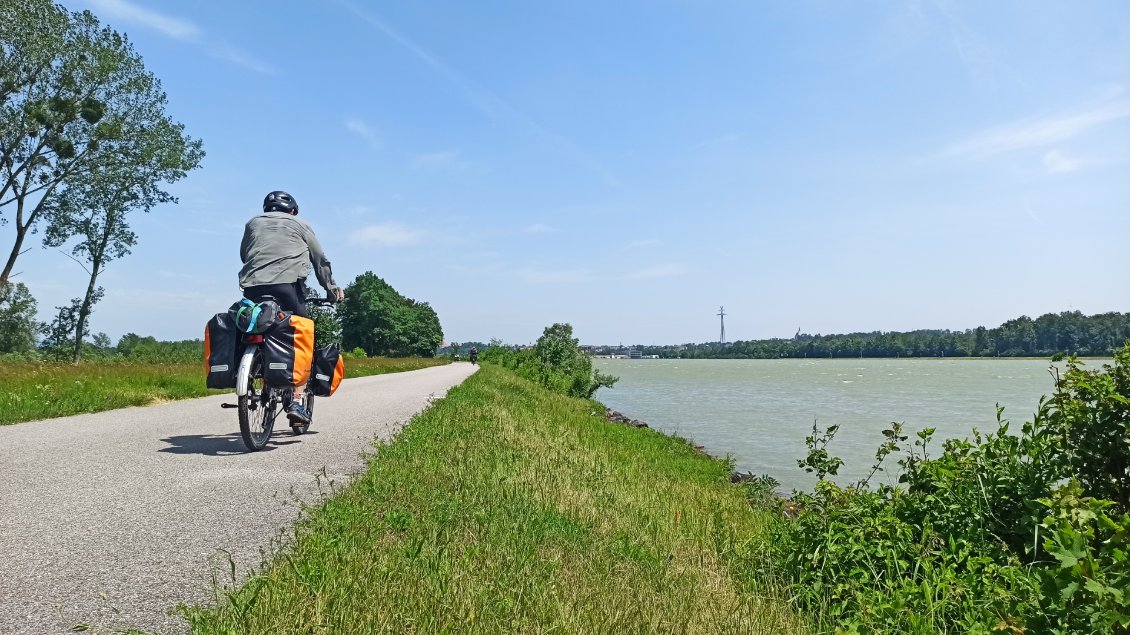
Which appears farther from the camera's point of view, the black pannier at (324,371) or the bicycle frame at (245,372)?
the black pannier at (324,371)

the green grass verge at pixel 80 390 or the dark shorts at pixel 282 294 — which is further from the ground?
the dark shorts at pixel 282 294

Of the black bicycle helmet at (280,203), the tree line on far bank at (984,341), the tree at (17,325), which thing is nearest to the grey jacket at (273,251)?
the black bicycle helmet at (280,203)

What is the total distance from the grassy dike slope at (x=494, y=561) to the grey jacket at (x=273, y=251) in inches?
73.6

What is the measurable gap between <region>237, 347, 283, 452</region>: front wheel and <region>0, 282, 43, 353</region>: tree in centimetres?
7388

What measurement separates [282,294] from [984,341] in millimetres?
144388

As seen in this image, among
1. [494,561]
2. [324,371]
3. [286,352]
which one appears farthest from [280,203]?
[494,561]

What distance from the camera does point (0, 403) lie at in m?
8.45

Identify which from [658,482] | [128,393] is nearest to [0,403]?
[128,393]

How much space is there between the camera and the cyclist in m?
5.75

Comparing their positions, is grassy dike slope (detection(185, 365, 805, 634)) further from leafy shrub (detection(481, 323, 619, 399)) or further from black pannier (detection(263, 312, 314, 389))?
leafy shrub (detection(481, 323, 619, 399))

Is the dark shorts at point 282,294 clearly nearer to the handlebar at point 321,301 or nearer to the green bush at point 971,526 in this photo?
the handlebar at point 321,301

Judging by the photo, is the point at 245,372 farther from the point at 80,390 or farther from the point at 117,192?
the point at 117,192

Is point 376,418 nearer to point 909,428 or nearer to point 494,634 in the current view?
point 494,634

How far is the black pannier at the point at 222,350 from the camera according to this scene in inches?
215
